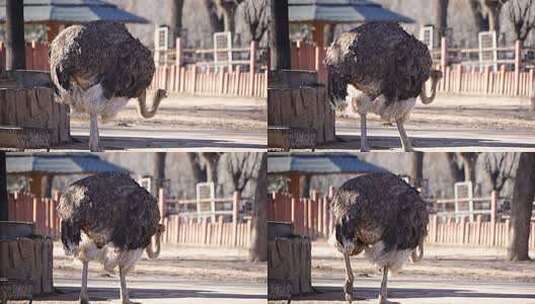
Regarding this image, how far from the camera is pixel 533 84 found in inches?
465

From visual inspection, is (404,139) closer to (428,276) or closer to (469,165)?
(469,165)

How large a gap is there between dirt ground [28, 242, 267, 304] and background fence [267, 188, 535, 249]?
0.98 feet

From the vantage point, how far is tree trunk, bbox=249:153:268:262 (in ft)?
39.2

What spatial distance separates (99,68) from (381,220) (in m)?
1.64

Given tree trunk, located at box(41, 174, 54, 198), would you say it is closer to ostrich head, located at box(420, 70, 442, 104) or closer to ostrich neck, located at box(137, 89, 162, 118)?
ostrich neck, located at box(137, 89, 162, 118)

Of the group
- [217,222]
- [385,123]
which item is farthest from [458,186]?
[217,222]

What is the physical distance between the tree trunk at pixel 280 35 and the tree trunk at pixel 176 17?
478 millimetres

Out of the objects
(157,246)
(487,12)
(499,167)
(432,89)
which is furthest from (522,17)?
(157,246)

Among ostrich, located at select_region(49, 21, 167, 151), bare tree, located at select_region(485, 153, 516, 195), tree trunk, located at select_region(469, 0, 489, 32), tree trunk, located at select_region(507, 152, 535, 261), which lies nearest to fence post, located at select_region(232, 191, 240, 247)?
ostrich, located at select_region(49, 21, 167, 151)

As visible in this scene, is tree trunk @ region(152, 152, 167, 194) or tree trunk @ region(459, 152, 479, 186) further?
tree trunk @ region(152, 152, 167, 194)

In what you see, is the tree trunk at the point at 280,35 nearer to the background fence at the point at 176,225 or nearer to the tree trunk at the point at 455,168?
the background fence at the point at 176,225

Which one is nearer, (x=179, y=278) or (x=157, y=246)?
(x=157, y=246)

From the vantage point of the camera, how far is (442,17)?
11789 millimetres

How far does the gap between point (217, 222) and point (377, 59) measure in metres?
1.23
